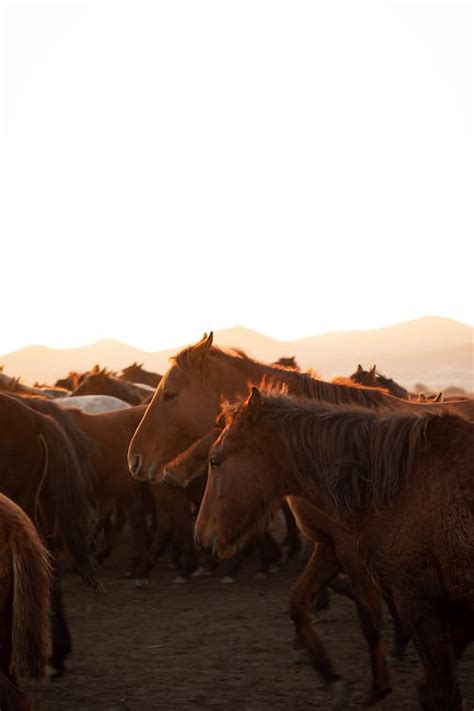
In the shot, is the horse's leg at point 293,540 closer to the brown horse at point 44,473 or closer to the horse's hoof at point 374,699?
the brown horse at point 44,473

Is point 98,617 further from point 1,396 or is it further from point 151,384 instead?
point 151,384

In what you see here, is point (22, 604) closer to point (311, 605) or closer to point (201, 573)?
point (311, 605)

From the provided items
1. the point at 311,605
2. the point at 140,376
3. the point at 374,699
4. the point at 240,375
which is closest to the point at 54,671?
the point at 311,605

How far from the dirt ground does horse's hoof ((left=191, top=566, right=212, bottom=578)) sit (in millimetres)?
482

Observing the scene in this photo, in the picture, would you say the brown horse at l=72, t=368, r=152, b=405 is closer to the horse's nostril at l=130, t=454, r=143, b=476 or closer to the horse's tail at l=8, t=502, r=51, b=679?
the horse's nostril at l=130, t=454, r=143, b=476

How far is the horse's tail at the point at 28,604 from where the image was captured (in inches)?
159

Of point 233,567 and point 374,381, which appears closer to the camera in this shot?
point 374,381

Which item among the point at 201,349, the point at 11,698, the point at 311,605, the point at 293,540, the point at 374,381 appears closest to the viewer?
the point at 11,698

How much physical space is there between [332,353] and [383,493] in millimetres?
171438

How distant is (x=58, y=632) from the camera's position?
6.49m

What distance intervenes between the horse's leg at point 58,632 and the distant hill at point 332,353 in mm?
122364

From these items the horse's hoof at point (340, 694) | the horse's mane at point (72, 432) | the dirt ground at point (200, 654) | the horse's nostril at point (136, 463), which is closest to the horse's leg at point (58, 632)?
the dirt ground at point (200, 654)

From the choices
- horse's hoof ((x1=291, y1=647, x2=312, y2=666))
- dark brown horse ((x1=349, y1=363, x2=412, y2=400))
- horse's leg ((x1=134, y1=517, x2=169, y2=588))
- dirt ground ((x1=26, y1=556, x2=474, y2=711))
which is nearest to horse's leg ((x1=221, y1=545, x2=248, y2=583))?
dirt ground ((x1=26, y1=556, x2=474, y2=711))

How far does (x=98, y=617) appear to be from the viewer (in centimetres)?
859
